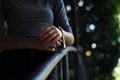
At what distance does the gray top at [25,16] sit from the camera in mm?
1950

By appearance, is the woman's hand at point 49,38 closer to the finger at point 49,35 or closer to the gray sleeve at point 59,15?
the finger at point 49,35

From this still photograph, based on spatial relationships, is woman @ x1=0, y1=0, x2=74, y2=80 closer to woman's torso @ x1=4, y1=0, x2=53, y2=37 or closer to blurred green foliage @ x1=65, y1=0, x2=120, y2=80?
woman's torso @ x1=4, y1=0, x2=53, y2=37

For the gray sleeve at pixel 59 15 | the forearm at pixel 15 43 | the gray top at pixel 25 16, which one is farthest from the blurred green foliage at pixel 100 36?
the forearm at pixel 15 43

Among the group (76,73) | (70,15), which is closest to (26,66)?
(76,73)

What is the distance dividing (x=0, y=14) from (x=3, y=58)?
19 centimetres

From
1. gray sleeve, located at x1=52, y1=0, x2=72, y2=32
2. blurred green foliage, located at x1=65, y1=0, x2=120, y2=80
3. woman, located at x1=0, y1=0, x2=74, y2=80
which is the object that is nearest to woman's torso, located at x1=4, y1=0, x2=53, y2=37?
woman, located at x1=0, y1=0, x2=74, y2=80

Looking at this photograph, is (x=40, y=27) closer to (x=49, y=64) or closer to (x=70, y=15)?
(x=49, y=64)

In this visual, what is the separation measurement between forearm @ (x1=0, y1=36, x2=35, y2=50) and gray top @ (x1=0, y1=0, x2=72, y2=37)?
0.05 meters

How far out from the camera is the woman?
6.28 feet

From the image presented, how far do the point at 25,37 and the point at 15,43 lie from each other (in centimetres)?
7

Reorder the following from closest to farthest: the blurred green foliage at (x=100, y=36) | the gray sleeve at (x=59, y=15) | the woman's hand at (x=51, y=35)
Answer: the woman's hand at (x=51, y=35) → the gray sleeve at (x=59, y=15) → the blurred green foliage at (x=100, y=36)

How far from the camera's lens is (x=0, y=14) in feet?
6.46

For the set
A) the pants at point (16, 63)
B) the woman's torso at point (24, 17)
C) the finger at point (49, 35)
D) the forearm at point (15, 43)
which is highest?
the woman's torso at point (24, 17)

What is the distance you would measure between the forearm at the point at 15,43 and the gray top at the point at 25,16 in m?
0.05
